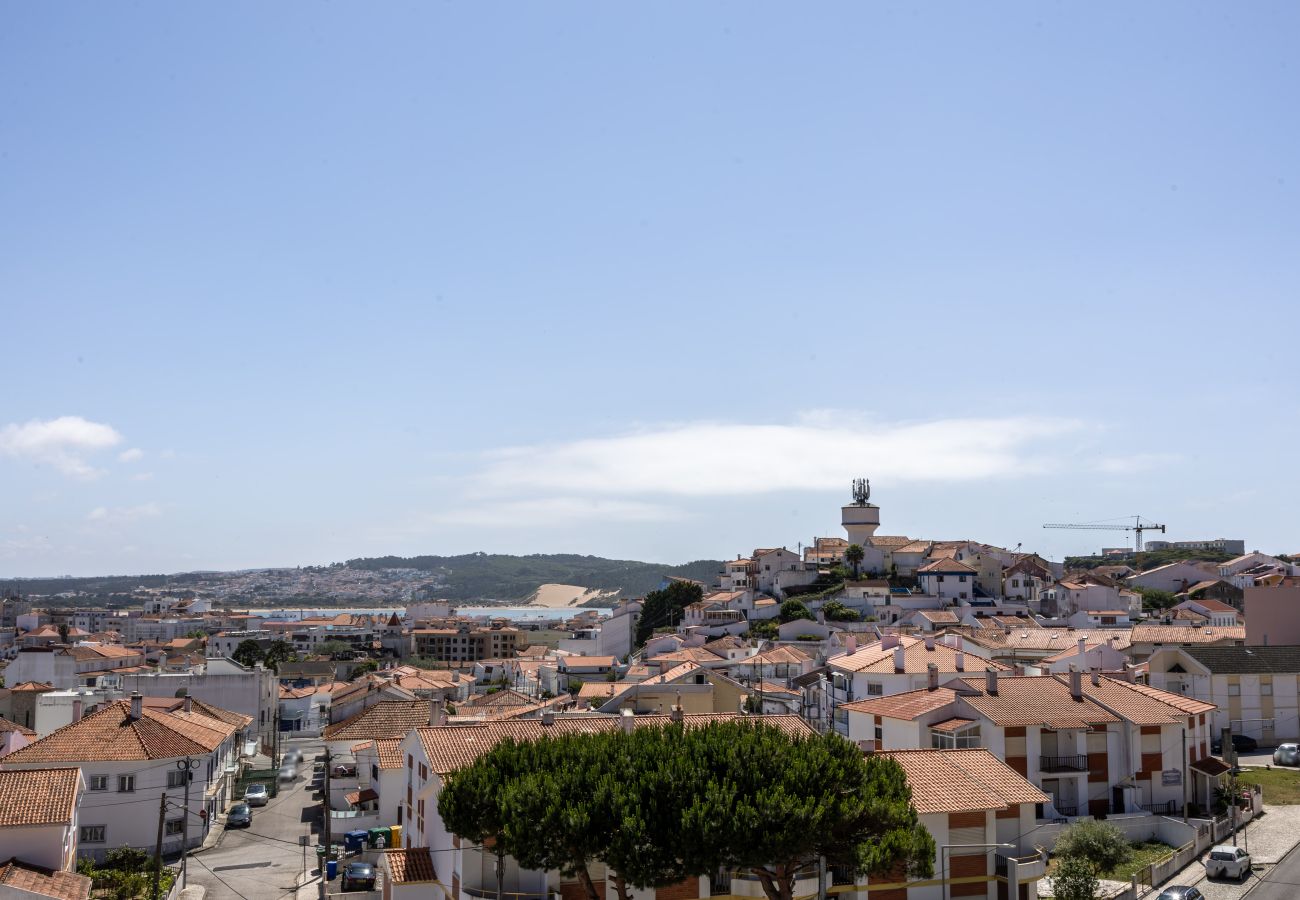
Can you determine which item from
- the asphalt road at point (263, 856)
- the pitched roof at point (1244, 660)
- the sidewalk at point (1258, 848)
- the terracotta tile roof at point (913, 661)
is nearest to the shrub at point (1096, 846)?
the sidewalk at point (1258, 848)

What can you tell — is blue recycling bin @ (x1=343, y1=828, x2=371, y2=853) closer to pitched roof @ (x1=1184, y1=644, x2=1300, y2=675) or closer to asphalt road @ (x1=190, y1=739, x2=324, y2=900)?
asphalt road @ (x1=190, y1=739, x2=324, y2=900)

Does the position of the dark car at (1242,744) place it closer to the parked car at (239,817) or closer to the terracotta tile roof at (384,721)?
the terracotta tile roof at (384,721)

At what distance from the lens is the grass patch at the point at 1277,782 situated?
1848 inches

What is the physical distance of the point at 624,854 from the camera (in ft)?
83.7

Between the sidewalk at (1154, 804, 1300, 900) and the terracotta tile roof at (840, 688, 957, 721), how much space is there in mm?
10431

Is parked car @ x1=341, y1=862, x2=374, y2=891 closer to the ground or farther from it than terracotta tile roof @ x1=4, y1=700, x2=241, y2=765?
closer to the ground

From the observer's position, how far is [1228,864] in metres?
36.2

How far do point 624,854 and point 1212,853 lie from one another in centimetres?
2216

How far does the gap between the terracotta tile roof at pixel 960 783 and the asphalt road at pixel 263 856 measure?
20.2 metres

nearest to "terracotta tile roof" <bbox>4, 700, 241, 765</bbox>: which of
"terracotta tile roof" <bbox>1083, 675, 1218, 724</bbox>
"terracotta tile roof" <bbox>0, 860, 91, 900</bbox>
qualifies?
"terracotta tile roof" <bbox>0, 860, 91, 900</bbox>

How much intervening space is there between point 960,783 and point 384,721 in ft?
111

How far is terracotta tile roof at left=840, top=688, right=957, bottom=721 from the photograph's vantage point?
45312 mm

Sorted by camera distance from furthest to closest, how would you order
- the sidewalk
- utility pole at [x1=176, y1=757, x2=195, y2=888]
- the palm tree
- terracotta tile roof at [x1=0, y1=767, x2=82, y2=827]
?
the palm tree, utility pole at [x1=176, y1=757, x2=195, y2=888], the sidewalk, terracotta tile roof at [x1=0, y1=767, x2=82, y2=827]

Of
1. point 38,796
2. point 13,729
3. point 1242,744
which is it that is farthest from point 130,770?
point 1242,744
